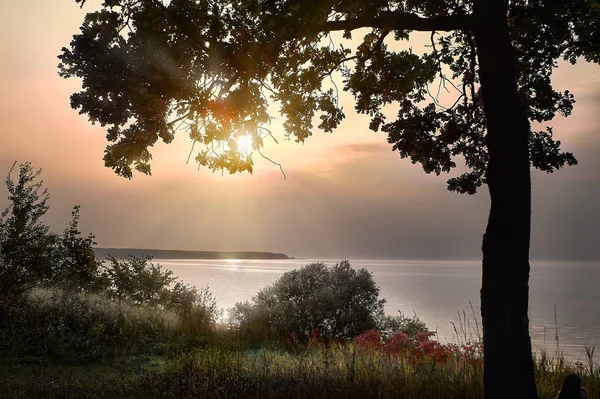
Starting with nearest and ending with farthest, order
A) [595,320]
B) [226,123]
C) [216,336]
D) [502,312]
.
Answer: [502,312] → [226,123] → [216,336] → [595,320]

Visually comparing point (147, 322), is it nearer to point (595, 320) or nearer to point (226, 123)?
point (226, 123)

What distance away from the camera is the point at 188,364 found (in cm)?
1067

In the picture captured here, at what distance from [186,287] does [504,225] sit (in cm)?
1689

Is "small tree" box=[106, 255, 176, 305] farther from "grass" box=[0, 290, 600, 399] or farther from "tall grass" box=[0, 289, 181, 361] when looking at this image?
"grass" box=[0, 290, 600, 399]

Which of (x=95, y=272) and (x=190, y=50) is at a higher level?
(x=190, y=50)

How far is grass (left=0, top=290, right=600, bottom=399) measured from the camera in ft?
29.9

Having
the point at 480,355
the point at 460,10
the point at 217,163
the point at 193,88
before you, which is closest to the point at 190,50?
the point at 193,88

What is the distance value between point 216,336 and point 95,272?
7923 millimetres

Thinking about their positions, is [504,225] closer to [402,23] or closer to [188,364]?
[402,23]

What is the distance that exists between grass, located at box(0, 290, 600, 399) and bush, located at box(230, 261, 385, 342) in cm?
325

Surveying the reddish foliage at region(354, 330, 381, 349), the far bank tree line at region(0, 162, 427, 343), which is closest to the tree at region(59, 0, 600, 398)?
Result: the reddish foliage at region(354, 330, 381, 349)

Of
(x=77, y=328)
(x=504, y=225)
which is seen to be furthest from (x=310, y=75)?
(x=77, y=328)

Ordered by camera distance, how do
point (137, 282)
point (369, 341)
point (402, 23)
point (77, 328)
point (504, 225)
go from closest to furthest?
point (504, 225) → point (402, 23) → point (369, 341) → point (77, 328) → point (137, 282)

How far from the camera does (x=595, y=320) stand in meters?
49.8
